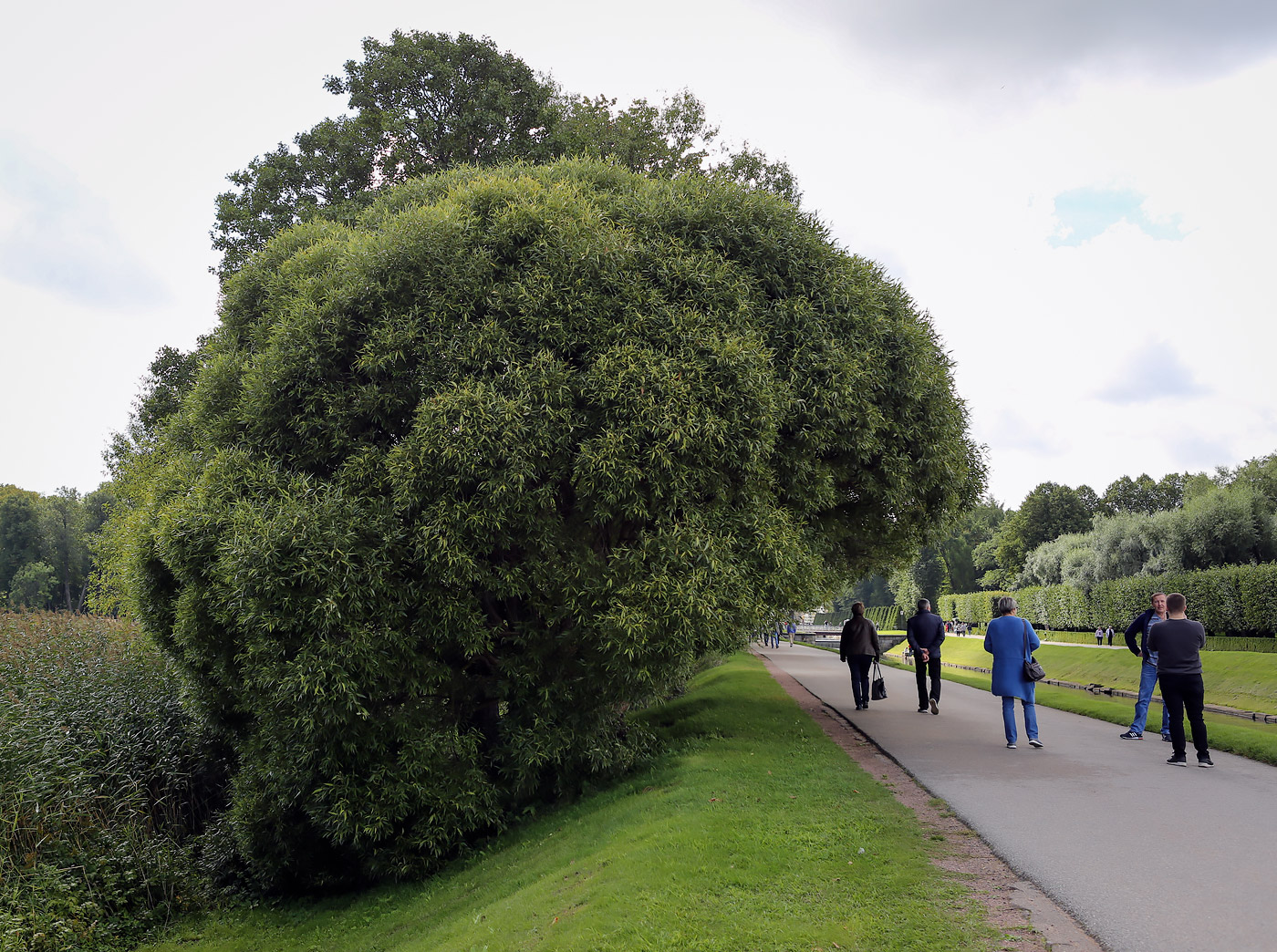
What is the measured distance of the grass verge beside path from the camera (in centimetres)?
1109

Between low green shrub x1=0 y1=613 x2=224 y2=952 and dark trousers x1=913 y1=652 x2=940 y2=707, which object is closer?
low green shrub x1=0 y1=613 x2=224 y2=952

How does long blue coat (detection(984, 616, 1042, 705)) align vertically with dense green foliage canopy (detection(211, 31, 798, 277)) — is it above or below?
below

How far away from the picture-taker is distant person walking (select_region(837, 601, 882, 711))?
612 inches

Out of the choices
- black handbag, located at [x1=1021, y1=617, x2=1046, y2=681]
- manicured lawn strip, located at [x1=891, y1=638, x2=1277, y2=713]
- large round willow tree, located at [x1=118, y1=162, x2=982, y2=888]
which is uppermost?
large round willow tree, located at [x1=118, y1=162, x2=982, y2=888]

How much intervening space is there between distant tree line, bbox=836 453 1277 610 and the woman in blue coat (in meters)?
5.03

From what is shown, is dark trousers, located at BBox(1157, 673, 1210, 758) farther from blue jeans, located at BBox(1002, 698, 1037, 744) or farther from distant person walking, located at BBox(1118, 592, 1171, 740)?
blue jeans, located at BBox(1002, 698, 1037, 744)

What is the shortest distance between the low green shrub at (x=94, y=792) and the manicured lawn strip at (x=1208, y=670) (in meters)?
18.7

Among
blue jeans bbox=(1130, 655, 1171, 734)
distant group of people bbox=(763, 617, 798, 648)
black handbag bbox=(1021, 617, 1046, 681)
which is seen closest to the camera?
black handbag bbox=(1021, 617, 1046, 681)

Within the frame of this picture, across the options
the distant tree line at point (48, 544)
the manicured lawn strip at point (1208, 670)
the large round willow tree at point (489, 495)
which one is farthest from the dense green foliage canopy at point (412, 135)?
the distant tree line at point (48, 544)

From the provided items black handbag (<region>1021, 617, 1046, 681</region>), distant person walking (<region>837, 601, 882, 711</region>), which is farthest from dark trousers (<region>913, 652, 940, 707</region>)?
black handbag (<region>1021, 617, 1046, 681</region>)

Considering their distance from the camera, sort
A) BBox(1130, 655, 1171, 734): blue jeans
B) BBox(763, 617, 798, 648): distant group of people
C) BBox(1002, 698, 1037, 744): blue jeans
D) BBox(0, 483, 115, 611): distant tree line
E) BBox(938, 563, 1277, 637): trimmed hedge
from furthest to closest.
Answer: BBox(0, 483, 115, 611): distant tree line, BBox(938, 563, 1277, 637): trimmed hedge, BBox(763, 617, 798, 648): distant group of people, BBox(1130, 655, 1171, 734): blue jeans, BBox(1002, 698, 1037, 744): blue jeans

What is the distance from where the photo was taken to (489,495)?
31.5 feet

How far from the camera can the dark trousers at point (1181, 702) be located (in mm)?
9617

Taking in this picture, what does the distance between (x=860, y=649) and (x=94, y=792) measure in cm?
1254
